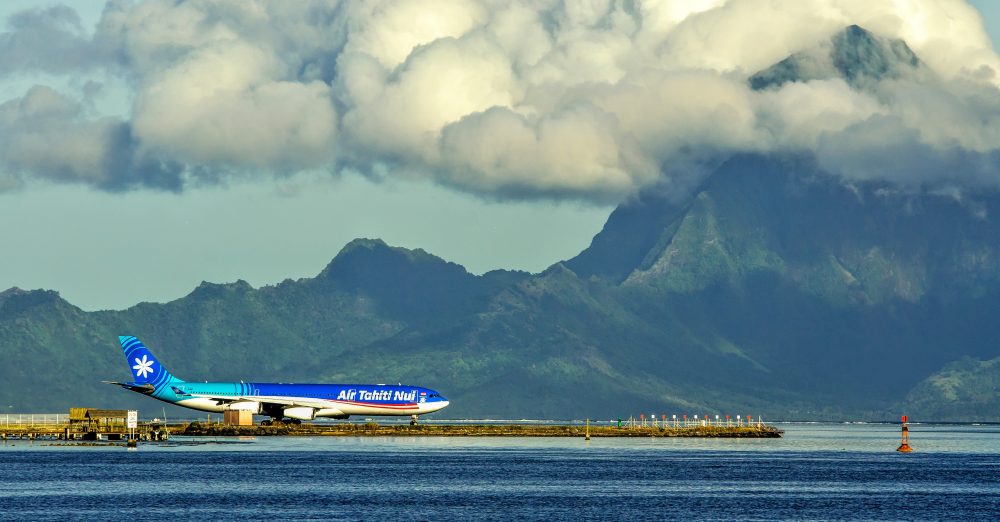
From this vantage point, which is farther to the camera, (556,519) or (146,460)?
(146,460)

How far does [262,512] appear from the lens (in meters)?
127

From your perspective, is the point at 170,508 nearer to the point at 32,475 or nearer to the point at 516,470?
the point at 32,475

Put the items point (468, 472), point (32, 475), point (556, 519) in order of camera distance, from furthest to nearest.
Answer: point (468, 472), point (32, 475), point (556, 519)

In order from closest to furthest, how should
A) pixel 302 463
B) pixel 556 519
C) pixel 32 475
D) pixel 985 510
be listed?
pixel 556 519
pixel 985 510
pixel 32 475
pixel 302 463

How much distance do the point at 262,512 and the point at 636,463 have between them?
7876 centimetres

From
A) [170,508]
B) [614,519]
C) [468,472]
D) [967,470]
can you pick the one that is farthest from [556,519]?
[967,470]

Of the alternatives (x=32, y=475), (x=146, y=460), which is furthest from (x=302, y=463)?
(x=32, y=475)

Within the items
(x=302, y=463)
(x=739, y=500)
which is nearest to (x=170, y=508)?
(x=739, y=500)

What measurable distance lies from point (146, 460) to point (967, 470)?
322ft

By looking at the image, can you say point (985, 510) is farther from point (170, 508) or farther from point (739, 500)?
point (170, 508)

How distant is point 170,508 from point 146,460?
66026 millimetres

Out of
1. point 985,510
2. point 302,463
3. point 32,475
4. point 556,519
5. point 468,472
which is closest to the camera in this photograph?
point 556,519

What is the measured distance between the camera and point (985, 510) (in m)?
135

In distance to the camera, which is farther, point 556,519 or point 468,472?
point 468,472
